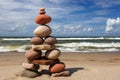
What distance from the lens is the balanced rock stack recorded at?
9.78 metres

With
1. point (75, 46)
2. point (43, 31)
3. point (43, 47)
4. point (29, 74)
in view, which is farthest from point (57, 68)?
point (75, 46)

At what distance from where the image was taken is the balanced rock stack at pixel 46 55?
9.78 metres

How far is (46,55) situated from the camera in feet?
32.6

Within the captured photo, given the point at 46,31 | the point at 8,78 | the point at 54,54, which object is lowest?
the point at 8,78

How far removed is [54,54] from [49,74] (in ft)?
3.04

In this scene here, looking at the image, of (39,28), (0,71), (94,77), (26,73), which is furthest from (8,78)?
(94,77)

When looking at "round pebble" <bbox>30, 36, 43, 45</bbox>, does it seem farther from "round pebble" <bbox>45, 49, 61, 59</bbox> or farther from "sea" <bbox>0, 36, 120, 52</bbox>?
"sea" <bbox>0, 36, 120, 52</bbox>

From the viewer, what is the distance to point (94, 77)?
963 cm

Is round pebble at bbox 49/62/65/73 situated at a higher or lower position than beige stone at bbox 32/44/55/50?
lower

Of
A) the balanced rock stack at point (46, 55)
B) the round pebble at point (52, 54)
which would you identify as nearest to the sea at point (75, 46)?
the balanced rock stack at point (46, 55)

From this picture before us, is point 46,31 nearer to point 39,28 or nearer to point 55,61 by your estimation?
point 39,28

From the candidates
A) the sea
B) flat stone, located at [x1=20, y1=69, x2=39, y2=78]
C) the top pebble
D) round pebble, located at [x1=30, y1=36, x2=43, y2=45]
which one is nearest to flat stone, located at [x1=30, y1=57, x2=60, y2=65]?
flat stone, located at [x1=20, y1=69, x2=39, y2=78]

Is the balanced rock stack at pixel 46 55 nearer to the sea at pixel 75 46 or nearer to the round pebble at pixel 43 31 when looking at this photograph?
the round pebble at pixel 43 31

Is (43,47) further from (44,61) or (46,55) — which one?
(44,61)
